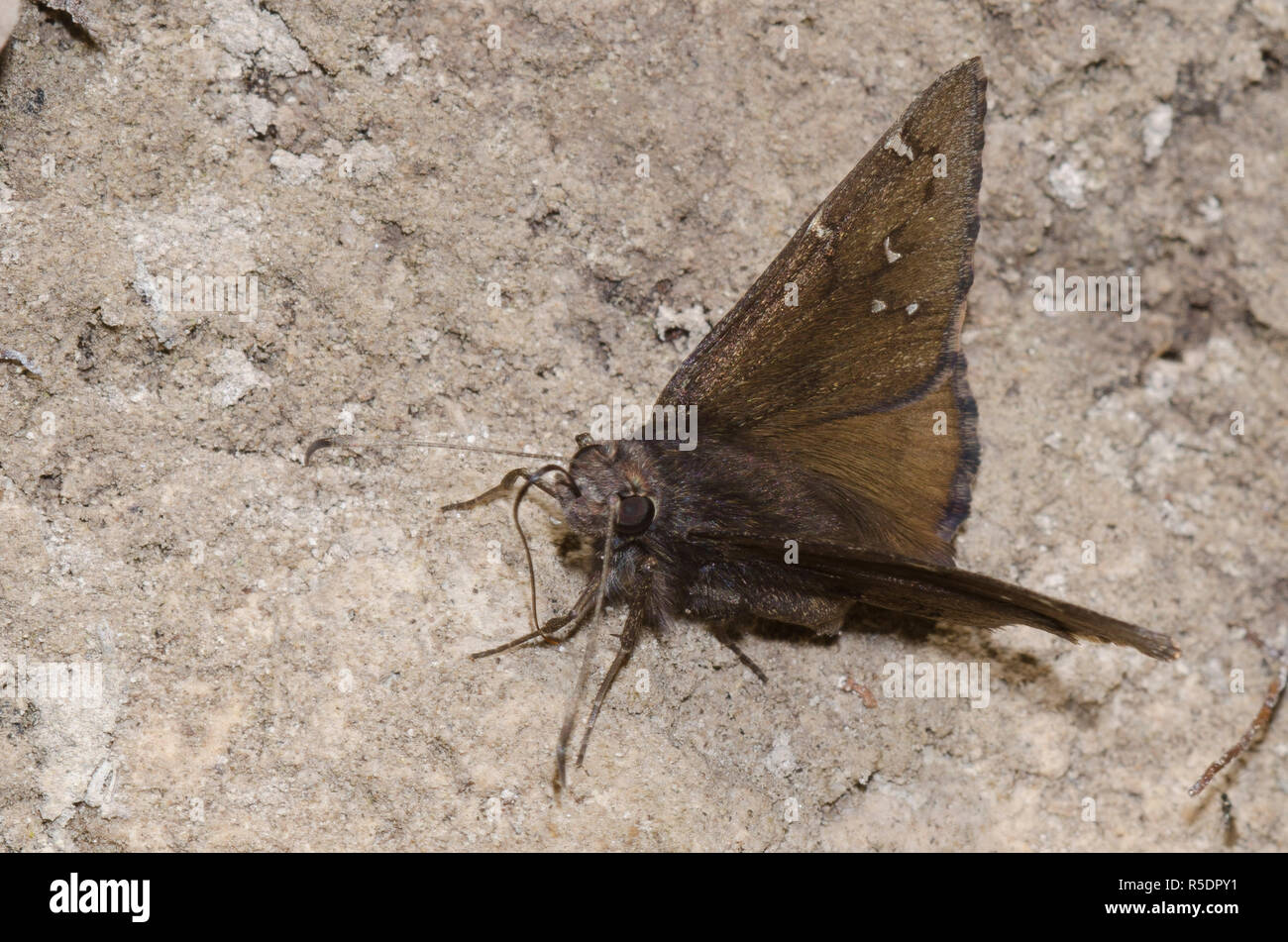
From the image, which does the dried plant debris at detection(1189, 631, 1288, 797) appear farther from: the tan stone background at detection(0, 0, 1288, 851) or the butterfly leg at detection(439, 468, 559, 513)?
the butterfly leg at detection(439, 468, 559, 513)

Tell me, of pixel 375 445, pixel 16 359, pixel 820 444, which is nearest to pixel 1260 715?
pixel 820 444

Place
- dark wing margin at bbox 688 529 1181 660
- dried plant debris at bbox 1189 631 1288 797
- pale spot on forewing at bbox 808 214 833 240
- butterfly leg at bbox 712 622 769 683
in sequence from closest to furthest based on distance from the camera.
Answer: dark wing margin at bbox 688 529 1181 660 → pale spot on forewing at bbox 808 214 833 240 → butterfly leg at bbox 712 622 769 683 → dried plant debris at bbox 1189 631 1288 797

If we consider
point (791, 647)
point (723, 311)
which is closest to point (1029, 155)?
point (723, 311)

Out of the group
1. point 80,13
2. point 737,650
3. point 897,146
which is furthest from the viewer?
point 737,650

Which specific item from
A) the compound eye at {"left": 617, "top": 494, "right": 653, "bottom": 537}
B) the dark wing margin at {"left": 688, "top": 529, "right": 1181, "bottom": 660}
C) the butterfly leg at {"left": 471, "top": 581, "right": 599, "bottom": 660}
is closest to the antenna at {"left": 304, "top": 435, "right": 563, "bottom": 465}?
the compound eye at {"left": 617, "top": 494, "right": 653, "bottom": 537}

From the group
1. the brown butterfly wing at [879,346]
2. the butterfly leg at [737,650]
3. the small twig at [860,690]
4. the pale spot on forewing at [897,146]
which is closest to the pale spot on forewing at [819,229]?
the brown butterfly wing at [879,346]

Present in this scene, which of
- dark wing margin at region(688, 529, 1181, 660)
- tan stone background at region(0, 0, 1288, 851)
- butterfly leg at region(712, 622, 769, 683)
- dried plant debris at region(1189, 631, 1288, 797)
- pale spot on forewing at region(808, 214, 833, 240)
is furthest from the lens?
dried plant debris at region(1189, 631, 1288, 797)

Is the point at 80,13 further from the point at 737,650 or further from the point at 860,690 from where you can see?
the point at 860,690

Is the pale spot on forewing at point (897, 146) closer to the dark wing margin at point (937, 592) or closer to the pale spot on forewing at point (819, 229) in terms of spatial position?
the pale spot on forewing at point (819, 229)
